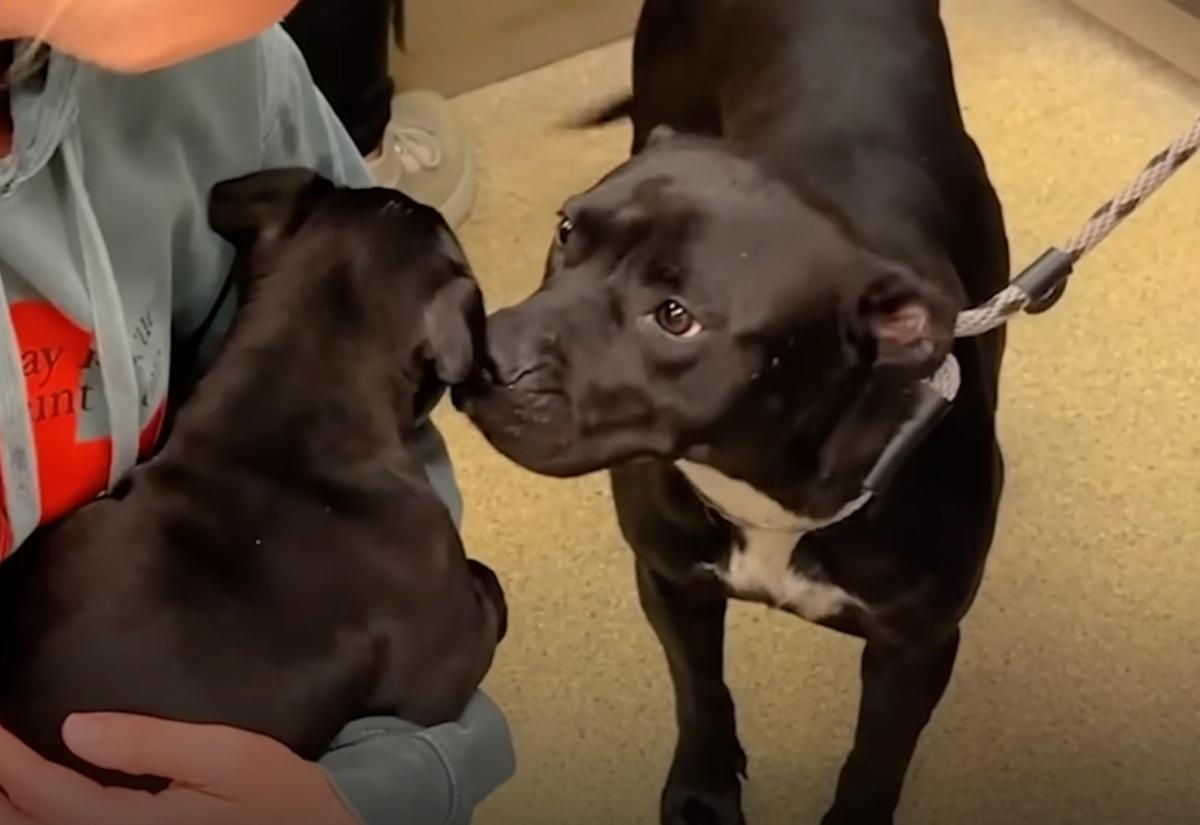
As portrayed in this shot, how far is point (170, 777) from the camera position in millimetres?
1006

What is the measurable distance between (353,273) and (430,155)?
3.62 feet

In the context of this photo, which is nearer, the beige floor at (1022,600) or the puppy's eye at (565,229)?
the puppy's eye at (565,229)

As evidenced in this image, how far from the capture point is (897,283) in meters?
1.15

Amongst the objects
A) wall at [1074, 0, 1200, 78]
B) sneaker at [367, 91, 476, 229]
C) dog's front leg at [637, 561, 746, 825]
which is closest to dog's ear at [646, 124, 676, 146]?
dog's front leg at [637, 561, 746, 825]

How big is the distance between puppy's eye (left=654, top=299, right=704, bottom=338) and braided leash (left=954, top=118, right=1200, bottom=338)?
0.17 metres

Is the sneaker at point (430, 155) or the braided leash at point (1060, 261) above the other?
the braided leash at point (1060, 261)

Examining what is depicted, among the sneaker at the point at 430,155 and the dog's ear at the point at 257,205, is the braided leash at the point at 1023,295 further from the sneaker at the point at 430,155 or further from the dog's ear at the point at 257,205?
the sneaker at the point at 430,155

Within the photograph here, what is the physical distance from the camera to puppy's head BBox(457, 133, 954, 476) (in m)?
1.13

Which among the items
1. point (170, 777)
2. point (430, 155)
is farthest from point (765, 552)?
point (430, 155)

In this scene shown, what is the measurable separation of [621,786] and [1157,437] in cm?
71

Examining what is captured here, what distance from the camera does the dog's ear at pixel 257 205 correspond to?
1.14 m

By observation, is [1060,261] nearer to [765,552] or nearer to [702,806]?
[765,552]

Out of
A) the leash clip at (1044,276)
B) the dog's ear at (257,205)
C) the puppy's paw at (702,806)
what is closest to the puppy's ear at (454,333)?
the dog's ear at (257,205)

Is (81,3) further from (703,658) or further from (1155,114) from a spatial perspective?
(1155,114)
